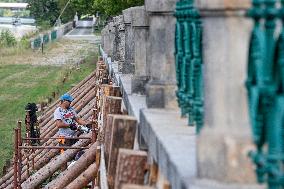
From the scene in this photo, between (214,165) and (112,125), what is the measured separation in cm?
278

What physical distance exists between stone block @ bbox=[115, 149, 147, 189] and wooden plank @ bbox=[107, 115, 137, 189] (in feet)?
2.95

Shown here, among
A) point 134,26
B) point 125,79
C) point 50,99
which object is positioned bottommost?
point 50,99

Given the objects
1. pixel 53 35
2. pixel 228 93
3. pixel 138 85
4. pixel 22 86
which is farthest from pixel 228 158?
pixel 53 35

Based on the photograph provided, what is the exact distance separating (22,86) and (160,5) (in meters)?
34.8

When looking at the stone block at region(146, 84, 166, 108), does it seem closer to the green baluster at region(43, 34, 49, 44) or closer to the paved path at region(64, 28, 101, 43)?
the green baluster at region(43, 34, 49, 44)

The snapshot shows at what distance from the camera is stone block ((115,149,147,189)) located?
6082mm

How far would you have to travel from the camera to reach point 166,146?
18.1 feet

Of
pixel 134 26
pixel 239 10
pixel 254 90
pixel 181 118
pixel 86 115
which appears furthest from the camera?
pixel 86 115

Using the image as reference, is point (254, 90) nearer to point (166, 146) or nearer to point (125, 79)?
point (166, 146)

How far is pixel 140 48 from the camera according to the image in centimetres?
967

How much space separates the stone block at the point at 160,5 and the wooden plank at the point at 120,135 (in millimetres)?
823

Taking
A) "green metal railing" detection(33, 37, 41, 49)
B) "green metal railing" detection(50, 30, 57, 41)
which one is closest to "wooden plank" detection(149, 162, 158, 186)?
"green metal railing" detection(33, 37, 41, 49)

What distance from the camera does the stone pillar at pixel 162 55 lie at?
748cm

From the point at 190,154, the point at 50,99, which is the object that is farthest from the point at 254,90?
the point at 50,99
